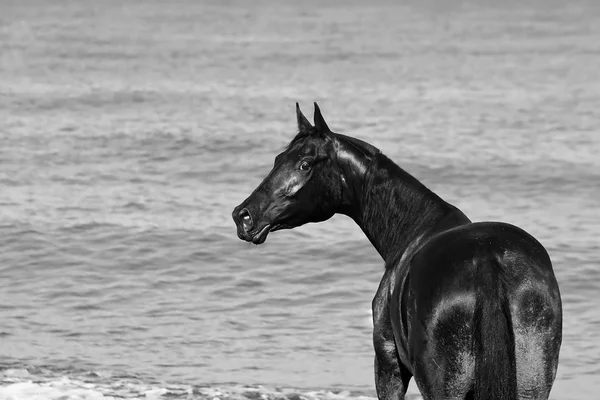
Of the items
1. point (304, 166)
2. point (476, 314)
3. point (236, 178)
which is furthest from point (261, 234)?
point (236, 178)

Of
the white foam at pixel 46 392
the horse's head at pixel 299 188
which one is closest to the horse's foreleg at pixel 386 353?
the horse's head at pixel 299 188

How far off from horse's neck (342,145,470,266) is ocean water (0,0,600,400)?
9.59 ft

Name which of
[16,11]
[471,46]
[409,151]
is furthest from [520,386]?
[16,11]

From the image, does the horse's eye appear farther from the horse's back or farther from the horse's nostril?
the horse's back

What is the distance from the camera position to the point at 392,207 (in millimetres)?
5887

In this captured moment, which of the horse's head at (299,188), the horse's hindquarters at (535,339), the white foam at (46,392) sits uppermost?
the horse's head at (299,188)

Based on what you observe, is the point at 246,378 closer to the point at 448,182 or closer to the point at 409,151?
the point at 448,182

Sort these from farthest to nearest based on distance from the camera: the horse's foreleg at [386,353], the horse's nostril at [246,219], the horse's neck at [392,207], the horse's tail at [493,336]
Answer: the horse's nostril at [246,219], the horse's neck at [392,207], the horse's foreleg at [386,353], the horse's tail at [493,336]

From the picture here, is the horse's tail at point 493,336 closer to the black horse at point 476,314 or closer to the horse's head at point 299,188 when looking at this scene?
the black horse at point 476,314

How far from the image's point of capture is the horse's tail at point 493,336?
468 cm

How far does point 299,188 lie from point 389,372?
38.0 inches

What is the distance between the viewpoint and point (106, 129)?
20297 millimetres

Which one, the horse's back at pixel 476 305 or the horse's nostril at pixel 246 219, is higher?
the horse's nostril at pixel 246 219

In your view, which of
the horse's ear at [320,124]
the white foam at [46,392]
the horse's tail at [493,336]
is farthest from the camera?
the white foam at [46,392]
